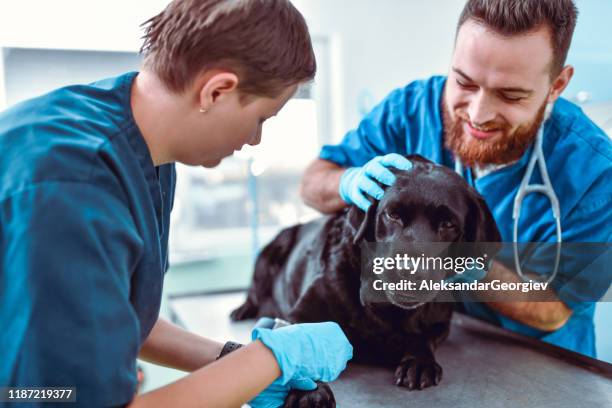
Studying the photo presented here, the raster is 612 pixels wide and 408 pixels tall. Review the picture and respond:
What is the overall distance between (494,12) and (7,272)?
2.86ft

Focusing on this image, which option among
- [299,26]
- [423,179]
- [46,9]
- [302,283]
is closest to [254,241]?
[302,283]

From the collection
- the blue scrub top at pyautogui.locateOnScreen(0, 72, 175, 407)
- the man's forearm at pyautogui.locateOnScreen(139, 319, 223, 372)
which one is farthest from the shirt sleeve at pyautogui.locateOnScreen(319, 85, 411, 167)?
the blue scrub top at pyautogui.locateOnScreen(0, 72, 175, 407)

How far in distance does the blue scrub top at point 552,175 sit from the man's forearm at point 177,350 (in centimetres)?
63

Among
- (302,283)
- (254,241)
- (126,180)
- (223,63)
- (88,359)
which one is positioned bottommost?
(254,241)

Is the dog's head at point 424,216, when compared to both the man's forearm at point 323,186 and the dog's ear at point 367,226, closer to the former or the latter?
the dog's ear at point 367,226

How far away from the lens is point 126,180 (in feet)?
1.93

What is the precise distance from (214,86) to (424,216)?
0.41 meters

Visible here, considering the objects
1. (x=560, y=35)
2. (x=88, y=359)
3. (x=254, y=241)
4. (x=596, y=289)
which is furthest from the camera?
(x=254, y=241)

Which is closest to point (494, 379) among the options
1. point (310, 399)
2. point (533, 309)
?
point (533, 309)

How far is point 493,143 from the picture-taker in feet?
3.29

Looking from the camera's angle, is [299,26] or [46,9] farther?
[46,9]

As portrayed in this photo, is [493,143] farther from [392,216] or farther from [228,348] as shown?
[228,348]

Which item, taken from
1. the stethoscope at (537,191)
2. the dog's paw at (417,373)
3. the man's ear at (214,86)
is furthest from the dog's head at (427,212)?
the man's ear at (214,86)

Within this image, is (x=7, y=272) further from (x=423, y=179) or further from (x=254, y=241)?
(x=254, y=241)
